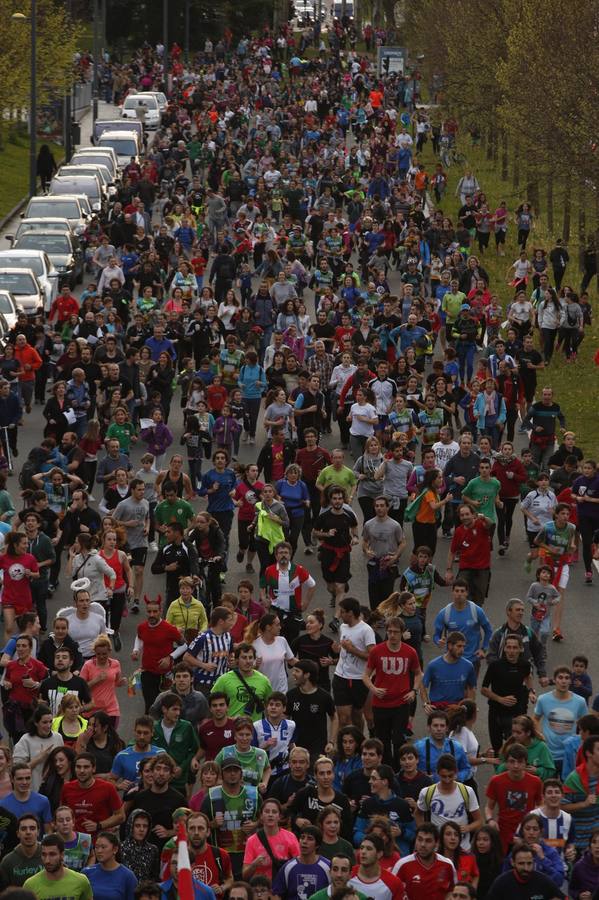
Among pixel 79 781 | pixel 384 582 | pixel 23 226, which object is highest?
pixel 79 781

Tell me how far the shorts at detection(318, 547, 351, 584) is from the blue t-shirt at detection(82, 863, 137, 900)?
733 centimetres

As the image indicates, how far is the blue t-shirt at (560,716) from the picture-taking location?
1384 centimetres

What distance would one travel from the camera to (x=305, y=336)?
88.5 feet

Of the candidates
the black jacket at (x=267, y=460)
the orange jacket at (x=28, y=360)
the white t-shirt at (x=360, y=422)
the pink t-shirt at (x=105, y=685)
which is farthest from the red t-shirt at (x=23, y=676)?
the orange jacket at (x=28, y=360)

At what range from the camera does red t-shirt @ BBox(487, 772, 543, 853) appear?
1263 centimetres

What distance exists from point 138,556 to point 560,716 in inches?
235

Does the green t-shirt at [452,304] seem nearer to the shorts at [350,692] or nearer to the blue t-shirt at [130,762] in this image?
the shorts at [350,692]

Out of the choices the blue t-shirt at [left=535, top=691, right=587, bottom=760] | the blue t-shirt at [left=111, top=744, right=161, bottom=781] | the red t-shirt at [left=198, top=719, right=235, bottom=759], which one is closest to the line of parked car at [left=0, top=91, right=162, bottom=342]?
the red t-shirt at [left=198, top=719, right=235, bottom=759]

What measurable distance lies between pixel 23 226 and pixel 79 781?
26.8 meters

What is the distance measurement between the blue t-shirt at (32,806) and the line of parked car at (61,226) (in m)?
15.6

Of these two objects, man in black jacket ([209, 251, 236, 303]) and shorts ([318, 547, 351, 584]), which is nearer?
shorts ([318, 547, 351, 584])

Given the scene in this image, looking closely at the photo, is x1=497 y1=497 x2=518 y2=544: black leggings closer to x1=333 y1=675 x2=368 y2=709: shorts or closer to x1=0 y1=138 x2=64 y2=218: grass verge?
x1=333 y1=675 x2=368 y2=709: shorts

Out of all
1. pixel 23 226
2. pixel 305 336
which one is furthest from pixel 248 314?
pixel 23 226

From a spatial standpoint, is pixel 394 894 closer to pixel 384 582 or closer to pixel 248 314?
pixel 384 582
